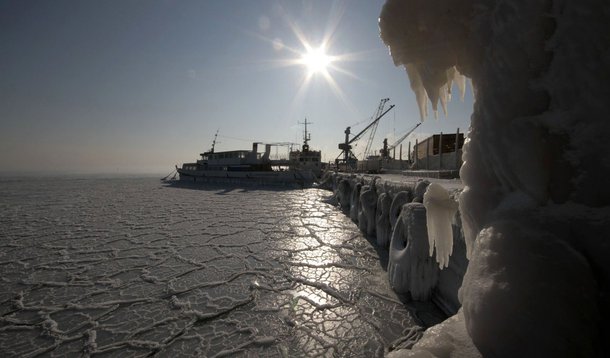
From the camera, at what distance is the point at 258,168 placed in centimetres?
3856

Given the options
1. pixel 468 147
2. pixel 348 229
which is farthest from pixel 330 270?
pixel 468 147

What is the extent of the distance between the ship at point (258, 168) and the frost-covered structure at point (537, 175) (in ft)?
101

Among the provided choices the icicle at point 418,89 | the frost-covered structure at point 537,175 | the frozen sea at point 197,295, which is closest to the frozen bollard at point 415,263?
the frozen sea at point 197,295

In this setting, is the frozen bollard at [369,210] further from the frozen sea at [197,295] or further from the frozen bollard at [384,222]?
the frozen bollard at [384,222]

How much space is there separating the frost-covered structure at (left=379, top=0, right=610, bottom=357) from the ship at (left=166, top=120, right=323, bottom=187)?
3072cm

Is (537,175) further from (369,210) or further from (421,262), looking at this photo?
(369,210)

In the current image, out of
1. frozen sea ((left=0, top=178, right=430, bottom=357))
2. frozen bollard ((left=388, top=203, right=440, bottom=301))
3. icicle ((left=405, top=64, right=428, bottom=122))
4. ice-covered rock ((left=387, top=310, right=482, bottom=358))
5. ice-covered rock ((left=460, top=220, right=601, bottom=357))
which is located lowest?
frozen sea ((left=0, top=178, right=430, bottom=357))

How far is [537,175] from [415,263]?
3559mm

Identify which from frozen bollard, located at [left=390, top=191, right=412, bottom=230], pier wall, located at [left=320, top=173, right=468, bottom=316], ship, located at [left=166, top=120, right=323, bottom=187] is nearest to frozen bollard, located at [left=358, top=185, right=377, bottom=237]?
frozen bollard, located at [left=390, top=191, right=412, bottom=230]

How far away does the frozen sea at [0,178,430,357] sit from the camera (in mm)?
3717

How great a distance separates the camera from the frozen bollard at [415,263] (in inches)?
174

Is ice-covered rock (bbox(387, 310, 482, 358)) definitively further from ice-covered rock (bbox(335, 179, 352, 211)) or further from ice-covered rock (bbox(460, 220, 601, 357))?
ice-covered rock (bbox(335, 179, 352, 211))

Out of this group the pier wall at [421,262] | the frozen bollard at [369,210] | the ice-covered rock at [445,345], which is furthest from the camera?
the frozen bollard at [369,210]

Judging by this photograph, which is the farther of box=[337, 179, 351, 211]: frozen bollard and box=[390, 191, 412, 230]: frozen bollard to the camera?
box=[337, 179, 351, 211]: frozen bollard
